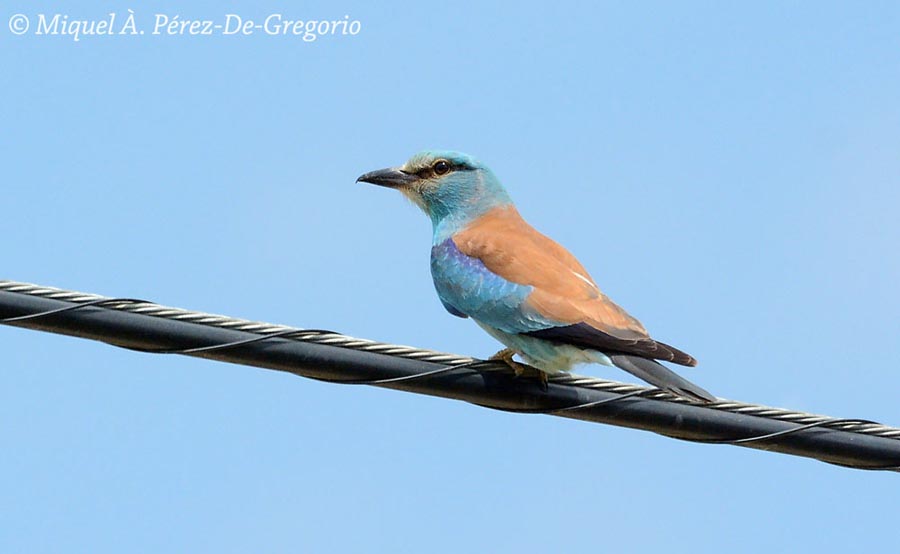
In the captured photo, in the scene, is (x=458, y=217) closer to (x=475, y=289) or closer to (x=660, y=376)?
(x=475, y=289)

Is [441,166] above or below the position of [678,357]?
above

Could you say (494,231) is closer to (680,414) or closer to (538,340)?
(538,340)

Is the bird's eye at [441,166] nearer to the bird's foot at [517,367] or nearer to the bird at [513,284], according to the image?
the bird at [513,284]

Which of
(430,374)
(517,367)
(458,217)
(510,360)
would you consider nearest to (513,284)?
(510,360)

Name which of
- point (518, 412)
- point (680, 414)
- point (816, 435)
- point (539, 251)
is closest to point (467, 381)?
point (518, 412)

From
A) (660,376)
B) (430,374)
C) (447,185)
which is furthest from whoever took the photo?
(447,185)
